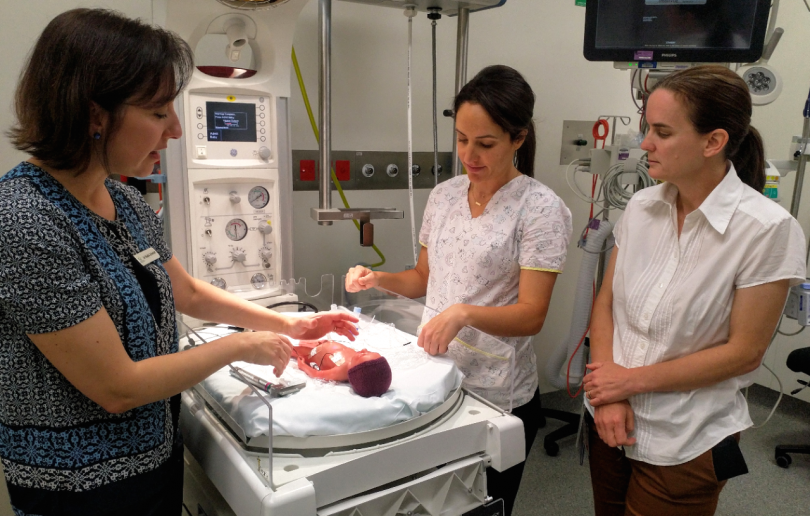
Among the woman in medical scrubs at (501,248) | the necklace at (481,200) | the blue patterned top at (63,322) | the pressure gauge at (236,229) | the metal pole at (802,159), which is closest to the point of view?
the blue patterned top at (63,322)

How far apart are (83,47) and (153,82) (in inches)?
3.8

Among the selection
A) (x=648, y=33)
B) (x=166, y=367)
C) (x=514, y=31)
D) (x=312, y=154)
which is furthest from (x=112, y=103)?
(x=514, y=31)

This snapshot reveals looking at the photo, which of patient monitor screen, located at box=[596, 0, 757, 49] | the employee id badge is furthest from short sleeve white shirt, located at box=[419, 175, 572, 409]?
patient monitor screen, located at box=[596, 0, 757, 49]

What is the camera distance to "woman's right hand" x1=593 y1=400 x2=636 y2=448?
1.21 m

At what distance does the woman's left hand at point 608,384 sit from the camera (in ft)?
3.89

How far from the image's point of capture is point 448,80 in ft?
8.54

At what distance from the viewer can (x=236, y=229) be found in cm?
167

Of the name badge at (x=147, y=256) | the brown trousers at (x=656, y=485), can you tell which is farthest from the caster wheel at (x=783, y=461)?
the name badge at (x=147, y=256)

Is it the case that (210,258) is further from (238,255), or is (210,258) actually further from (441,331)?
(441,331)

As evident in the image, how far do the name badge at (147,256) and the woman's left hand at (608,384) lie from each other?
2.98 feet

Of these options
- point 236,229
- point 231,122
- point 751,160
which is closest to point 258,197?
point 236,229

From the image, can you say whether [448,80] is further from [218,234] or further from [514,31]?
[218,234]

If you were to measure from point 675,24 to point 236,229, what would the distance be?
161 cm

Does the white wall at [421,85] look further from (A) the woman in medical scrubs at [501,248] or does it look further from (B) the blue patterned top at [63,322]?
(B) the blue patterned top at [63,322]
